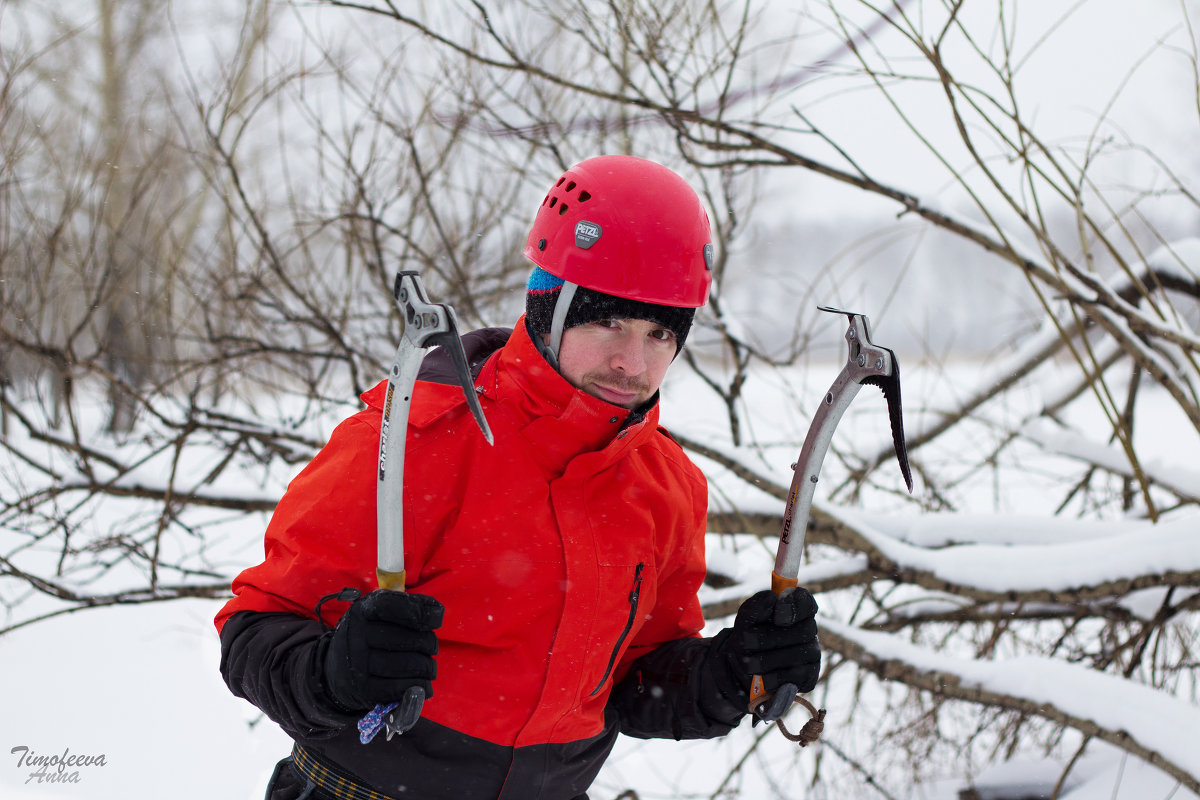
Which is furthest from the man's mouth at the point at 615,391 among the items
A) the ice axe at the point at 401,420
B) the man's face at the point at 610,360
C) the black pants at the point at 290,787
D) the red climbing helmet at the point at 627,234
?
the black pants at the point at 290,787

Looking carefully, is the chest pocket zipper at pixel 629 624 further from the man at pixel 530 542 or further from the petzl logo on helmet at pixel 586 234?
the petzl logo on helmet at pixel 586 234

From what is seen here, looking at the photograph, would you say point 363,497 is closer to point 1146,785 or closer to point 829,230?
point 1146,785

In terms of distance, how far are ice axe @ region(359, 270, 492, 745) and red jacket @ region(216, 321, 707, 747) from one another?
0.50ft

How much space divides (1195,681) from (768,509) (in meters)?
1.70

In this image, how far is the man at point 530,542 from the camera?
4.42 feet

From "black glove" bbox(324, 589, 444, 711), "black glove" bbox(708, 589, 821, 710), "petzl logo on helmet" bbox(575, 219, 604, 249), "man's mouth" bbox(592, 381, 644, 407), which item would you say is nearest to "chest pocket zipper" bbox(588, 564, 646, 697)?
"black glove" bbox(708, 589, 821, 710)

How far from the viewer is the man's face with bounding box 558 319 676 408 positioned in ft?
4.89

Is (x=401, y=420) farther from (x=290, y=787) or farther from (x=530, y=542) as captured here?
(x=290, y=787)

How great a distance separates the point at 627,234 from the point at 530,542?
574 mm

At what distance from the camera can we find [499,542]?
1423 millimetres

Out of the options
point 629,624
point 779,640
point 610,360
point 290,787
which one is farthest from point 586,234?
point 290,787

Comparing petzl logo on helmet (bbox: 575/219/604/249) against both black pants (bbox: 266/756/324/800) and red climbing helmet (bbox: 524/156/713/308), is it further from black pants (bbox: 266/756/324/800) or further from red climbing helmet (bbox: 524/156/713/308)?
black pants (bbox: 266/756/324/800)

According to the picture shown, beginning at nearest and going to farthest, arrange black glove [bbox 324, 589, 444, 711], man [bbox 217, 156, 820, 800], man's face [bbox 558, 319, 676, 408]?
black glove [bbox 324, 589, 444, 711] → man [bbox 217, 156, 820, 800] → man's face [bbox 558, 319, 676, 408]

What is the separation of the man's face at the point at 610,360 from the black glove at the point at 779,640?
0.46 metres
